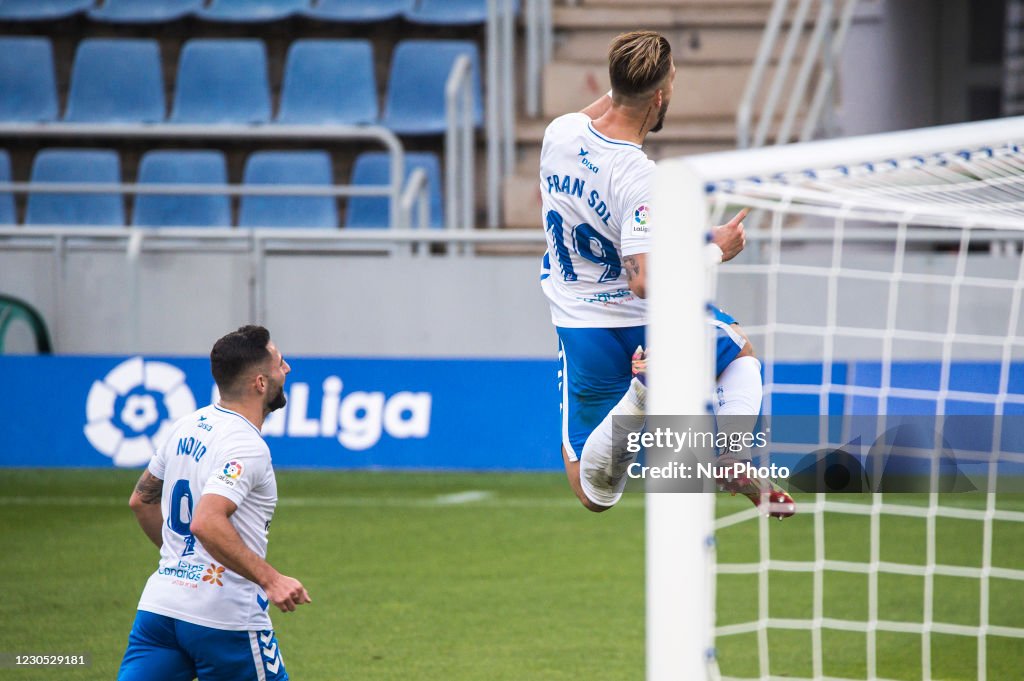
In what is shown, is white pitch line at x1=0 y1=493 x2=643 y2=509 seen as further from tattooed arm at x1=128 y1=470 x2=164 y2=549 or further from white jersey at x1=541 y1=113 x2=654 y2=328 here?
tattooed arm at x1=128 y1=470 x2=164 y2=549

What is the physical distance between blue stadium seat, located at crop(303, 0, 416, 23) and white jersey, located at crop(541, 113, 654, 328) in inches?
364

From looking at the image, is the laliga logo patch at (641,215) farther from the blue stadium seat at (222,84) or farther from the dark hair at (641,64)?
the blue stadium seat at (222,84)

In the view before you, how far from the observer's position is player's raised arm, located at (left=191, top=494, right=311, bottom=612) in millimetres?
3506

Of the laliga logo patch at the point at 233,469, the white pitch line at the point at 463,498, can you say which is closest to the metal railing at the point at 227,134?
the white pitch line at the point at 463,498

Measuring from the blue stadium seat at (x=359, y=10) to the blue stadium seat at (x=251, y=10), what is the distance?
173 millimetres

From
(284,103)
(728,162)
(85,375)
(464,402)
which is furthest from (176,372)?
(728,162)

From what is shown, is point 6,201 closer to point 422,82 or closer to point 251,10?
point 251,10

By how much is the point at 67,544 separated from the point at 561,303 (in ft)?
13.9

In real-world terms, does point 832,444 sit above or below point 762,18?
below

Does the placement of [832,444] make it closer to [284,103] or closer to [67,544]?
[67,544]

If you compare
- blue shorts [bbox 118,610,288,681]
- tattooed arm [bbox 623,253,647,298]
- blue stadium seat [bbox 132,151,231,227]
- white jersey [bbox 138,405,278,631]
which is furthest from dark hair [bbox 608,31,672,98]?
blue stadium seat [bbox 132,151,231,227]

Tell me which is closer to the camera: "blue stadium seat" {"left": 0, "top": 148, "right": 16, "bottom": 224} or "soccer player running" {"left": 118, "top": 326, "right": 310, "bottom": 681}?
"soccer player running" {"left": 118, "top": 326, "right": 310, "bottom": 681}

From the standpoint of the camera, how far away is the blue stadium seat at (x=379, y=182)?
39.9 ft

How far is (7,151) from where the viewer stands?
535 inches
